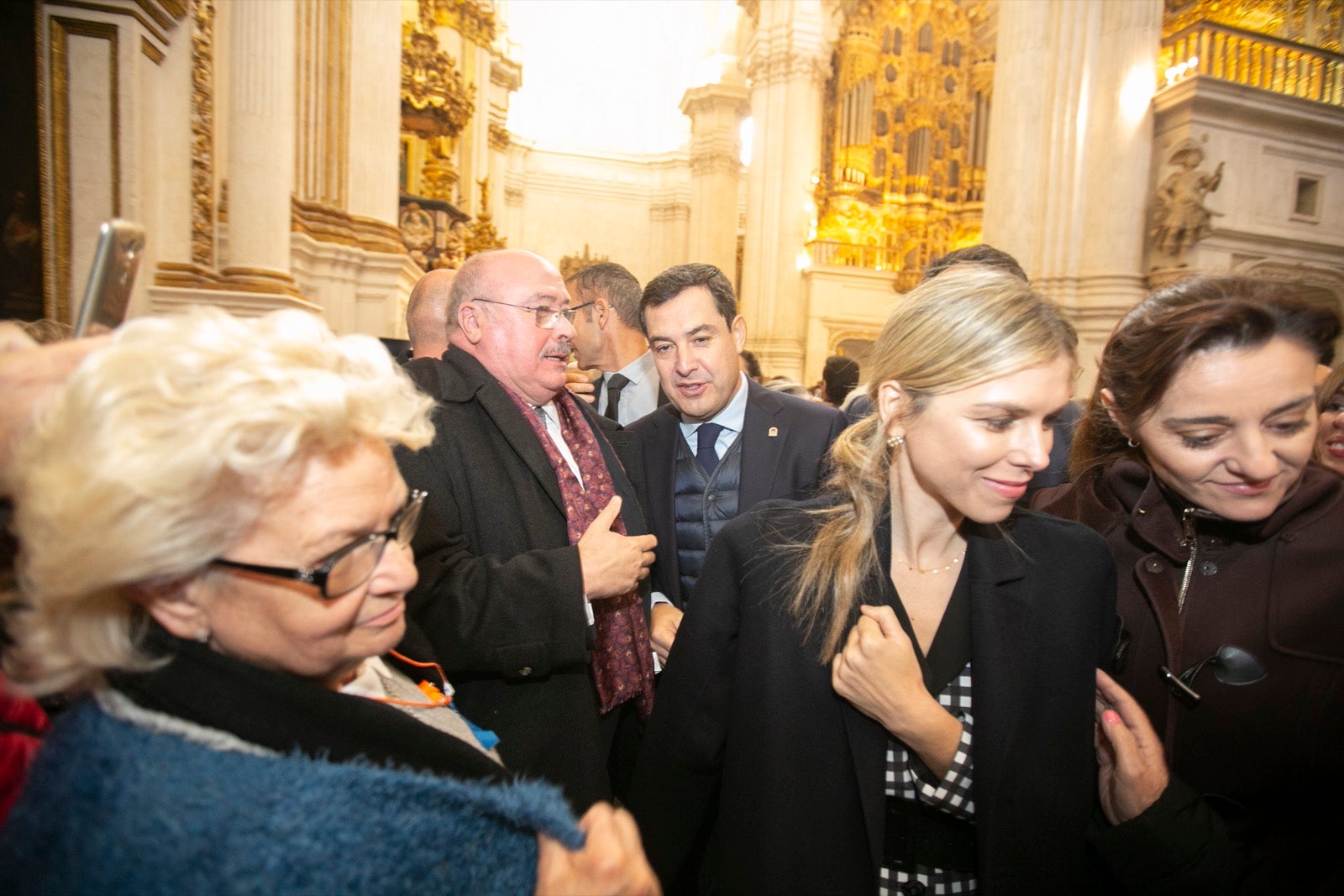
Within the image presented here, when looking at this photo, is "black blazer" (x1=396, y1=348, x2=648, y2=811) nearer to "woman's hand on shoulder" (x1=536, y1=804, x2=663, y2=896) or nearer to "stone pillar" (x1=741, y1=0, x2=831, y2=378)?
"woman's hand on shoulder" (x1=536, y1=804, x2=663, y2=896)

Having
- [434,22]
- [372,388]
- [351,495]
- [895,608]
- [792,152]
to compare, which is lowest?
[895,608]

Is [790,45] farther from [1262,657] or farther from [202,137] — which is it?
[1262,657]

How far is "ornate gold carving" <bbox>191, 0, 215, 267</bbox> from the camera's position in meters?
4.49

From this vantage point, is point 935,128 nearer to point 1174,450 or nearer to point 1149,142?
point 1149,142

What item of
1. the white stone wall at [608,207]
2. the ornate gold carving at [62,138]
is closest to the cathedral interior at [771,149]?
the ornate gold carving at [62,138]

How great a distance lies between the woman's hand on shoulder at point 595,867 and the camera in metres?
1.06

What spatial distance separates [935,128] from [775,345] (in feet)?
24.1

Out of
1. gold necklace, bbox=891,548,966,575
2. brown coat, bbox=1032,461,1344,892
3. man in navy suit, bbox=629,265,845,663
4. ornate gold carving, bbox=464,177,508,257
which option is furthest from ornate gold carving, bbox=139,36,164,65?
ornate gold carving, bbox=464,177,508,257

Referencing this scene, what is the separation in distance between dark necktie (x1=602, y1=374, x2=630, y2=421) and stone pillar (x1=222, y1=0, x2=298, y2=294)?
2.78 meters

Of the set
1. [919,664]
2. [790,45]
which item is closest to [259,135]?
[919,664]

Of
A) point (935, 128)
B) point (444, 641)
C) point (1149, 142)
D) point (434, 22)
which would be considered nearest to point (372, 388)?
point (444, 641)

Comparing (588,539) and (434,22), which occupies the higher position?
(434,22)

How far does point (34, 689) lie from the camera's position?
897mm

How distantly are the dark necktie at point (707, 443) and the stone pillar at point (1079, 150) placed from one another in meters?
6.99
